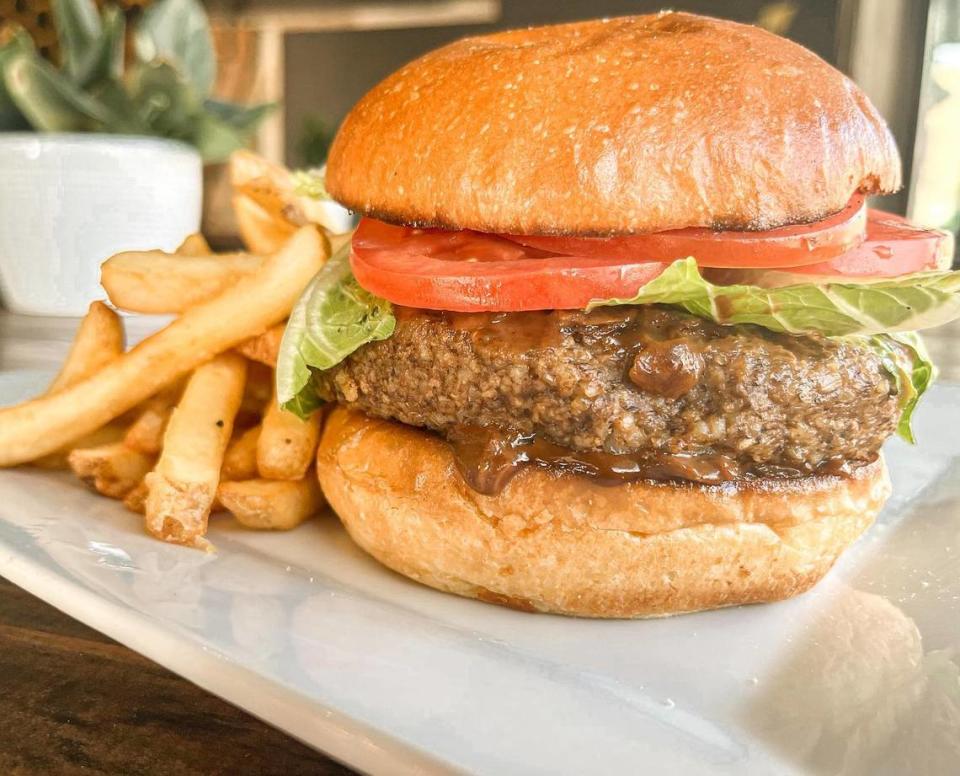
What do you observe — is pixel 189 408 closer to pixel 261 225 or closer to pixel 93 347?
pixel 93 347

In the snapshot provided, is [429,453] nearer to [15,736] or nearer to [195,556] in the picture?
[195,556]

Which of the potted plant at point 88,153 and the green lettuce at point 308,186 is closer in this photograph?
the green lettuce at point 308,186

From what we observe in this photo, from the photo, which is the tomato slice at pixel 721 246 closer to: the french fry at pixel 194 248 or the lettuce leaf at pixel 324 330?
the lettuce leaf at pixel 324 330

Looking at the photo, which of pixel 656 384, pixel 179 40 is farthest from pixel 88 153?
pixel 656 384

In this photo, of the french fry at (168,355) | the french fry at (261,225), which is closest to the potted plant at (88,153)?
the french fry at (261,225)

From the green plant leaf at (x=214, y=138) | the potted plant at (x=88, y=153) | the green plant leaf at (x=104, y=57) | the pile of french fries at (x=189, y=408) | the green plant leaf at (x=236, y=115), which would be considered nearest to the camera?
the pile of french fries at (x=189, y=408)

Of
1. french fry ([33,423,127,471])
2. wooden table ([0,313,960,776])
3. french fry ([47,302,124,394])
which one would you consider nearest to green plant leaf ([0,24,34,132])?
french fry ([47,302,124,394])
